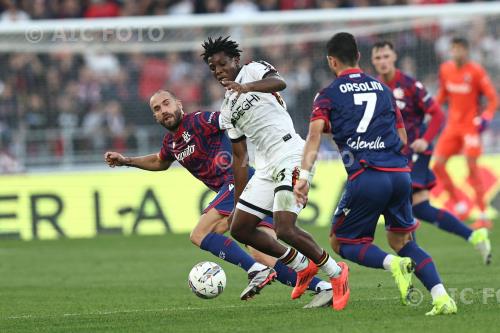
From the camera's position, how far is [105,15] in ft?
74.4

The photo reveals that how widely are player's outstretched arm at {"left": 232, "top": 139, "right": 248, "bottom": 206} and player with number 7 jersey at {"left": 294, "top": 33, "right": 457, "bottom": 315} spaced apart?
113cm

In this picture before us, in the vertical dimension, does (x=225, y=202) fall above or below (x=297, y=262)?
above

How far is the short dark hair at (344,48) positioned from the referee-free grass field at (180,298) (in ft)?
6.54

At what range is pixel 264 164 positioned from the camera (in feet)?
29.6

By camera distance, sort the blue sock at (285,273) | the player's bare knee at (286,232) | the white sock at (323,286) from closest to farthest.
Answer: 1. the player's bare knee at (286,232)
2. the white sock at (323,286)
3. the blue sock at (285,273)

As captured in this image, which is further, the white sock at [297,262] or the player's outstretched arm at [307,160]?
the white sock at [297,262]

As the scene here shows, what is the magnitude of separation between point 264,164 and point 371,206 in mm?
1208

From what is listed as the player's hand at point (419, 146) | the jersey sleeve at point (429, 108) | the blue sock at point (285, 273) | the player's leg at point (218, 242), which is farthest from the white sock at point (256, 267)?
the jersey sleeve at point (429, 108)

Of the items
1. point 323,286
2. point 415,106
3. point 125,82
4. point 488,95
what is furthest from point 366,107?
point 125,82

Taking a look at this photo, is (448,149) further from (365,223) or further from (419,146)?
(365,223)

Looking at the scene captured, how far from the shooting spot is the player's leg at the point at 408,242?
7.93m

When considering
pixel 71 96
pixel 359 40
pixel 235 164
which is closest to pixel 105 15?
pixel 71 96

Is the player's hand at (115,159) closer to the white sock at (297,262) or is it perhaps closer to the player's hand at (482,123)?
the white sock at (297,262)

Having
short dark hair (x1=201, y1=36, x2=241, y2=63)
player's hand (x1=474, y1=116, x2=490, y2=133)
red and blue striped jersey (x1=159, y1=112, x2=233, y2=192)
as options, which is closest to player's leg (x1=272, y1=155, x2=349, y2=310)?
short dark hair (x1=201, y1=36, x2=241, y2=63)
